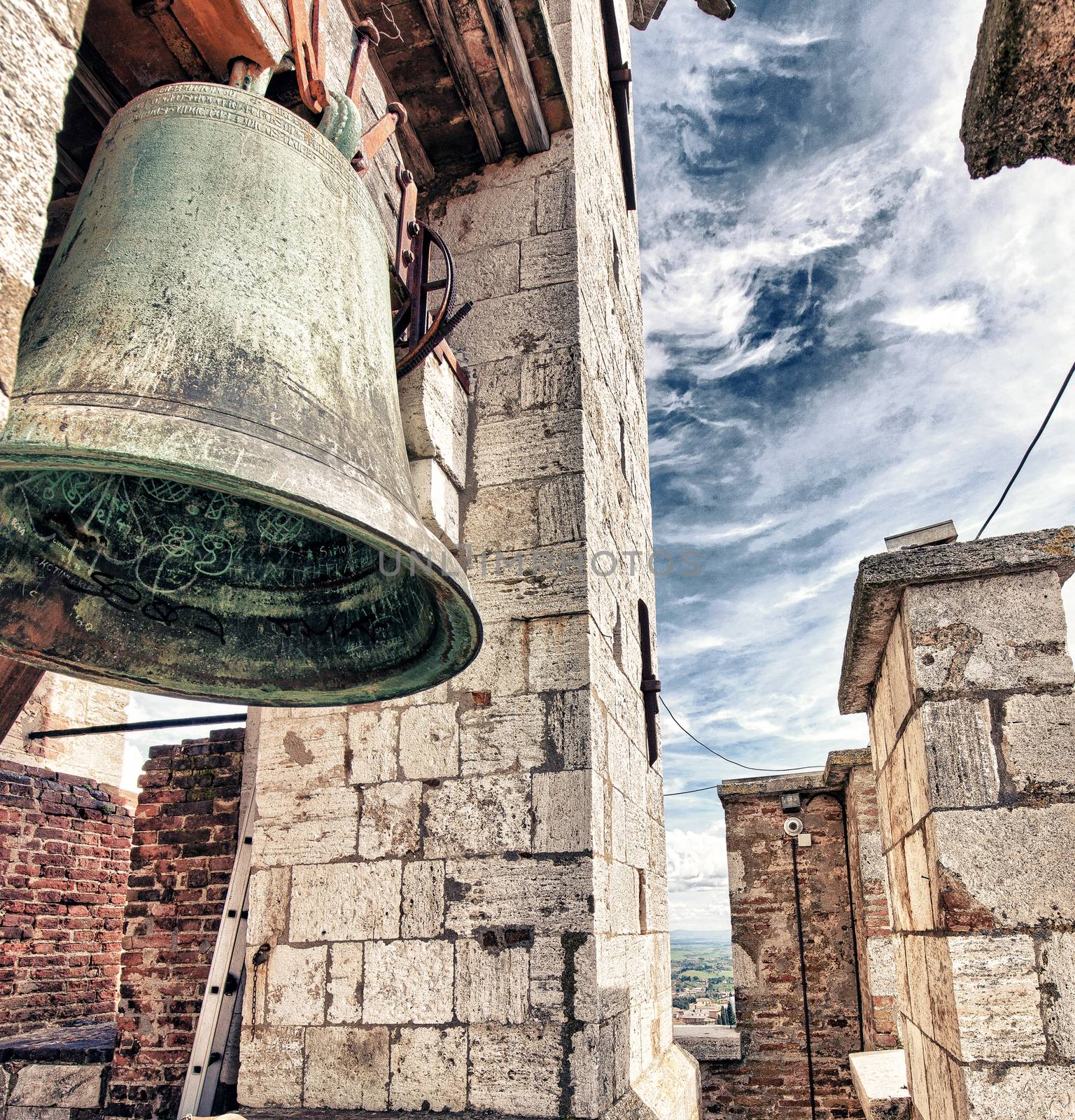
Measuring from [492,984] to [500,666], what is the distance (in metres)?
0.97

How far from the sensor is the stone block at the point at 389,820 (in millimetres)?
2920

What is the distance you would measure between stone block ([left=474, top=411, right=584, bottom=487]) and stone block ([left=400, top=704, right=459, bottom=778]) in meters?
0.84

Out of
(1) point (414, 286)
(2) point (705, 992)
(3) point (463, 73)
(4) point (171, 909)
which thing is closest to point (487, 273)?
(3) point (463, 73)

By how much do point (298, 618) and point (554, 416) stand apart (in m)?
1.60

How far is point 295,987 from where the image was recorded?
112 inches

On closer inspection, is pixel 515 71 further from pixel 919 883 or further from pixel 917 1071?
pixel 917 1071

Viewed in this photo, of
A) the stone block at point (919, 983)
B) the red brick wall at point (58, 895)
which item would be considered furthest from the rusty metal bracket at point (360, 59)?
the red brick wall at point (58, 895)

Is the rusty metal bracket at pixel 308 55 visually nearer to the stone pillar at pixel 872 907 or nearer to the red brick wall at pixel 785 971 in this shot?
the stone pillar at pixel 872 907

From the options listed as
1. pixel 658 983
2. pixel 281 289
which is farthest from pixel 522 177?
pixel 658 983

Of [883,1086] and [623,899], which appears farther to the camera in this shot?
[883,1086]

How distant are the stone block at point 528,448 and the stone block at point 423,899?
4.37 feet

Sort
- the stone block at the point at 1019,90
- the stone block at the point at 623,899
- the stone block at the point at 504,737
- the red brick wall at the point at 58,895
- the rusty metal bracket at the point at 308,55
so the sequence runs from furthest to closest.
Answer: the red brick wall at the point at 58,895 < the stone block at the point at 623,899 < the stone block at the point at 504,737 < the rusty metal bracket at the point at 308,55 < the stone block at the point at 1019,90

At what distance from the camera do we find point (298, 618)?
197 centimetres

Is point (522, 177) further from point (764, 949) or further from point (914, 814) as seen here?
point (764, 949)
